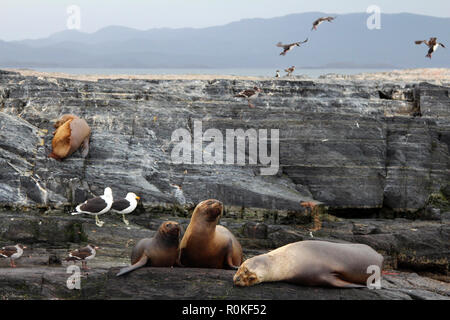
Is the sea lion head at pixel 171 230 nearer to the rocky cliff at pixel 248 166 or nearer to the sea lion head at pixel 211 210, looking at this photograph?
the sea lion head at pixel 211 210

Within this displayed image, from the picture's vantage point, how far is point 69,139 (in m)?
15.1

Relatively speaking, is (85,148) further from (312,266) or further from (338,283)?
(338,283)

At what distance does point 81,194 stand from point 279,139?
5132 mm

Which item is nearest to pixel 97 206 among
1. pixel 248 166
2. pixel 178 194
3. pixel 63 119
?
pixel 178 194

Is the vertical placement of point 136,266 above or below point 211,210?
below

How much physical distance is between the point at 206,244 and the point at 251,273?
1.43m

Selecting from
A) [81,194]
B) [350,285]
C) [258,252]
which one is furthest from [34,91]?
[350,285]

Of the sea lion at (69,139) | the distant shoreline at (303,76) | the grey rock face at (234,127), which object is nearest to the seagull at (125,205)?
the grey rock face at (234,127)

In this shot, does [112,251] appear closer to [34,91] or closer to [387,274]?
[387,274]

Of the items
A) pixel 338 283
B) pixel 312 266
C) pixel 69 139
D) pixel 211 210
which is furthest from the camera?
pixel 69 139

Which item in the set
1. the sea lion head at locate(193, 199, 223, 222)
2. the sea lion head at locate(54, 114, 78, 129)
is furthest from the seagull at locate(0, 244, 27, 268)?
the sea lion head at locate(54, 114, 78, 129)

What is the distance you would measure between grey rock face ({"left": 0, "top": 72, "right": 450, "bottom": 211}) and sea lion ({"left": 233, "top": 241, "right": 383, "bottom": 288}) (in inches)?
191

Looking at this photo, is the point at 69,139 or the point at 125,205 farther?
the point at 69,139

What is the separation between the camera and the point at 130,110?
16.2 metres
